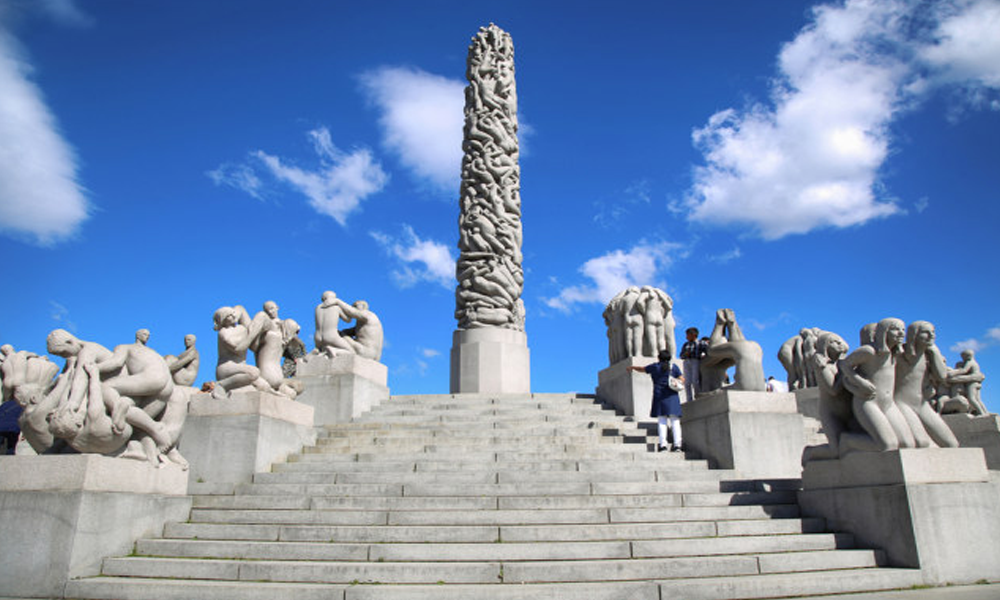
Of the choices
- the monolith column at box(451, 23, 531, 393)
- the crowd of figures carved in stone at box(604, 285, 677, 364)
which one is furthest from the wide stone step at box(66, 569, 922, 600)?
the monolith column at box(451, 23, 531, 393)

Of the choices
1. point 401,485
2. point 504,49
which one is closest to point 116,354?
point 401,485

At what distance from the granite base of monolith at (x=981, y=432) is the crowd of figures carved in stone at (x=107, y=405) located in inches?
524

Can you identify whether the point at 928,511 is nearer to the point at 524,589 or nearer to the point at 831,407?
the point at 831,407

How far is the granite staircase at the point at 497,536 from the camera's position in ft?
18.6

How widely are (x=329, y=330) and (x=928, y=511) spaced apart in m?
10.7

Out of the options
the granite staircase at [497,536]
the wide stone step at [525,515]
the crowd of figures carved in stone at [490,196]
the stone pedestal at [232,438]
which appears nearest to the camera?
the granite staircase at [497,536]

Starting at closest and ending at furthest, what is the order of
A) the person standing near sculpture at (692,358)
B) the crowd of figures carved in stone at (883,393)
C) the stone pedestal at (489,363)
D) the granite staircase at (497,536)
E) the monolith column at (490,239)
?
the granite staircase at (497,536) < the crowd of figures carved in stone at (883,393) < the person standing near sculpture at (692,358) < the stone pedestal at (489,363) < the monolith column at (490,239)

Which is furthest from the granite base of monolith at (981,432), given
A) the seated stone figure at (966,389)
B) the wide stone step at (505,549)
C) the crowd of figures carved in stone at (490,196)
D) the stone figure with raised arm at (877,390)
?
the crowd of figures carved in stone at (490,196)

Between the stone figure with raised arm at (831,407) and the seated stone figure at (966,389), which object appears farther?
the seated stone figure at (966,389)

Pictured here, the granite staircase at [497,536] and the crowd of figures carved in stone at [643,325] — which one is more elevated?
the crowd of figures carved in stone at [643,325]

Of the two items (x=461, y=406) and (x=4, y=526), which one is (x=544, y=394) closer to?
(x=461, y=406)

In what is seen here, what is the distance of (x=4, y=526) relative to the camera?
6.34 m

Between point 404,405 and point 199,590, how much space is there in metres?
7.78

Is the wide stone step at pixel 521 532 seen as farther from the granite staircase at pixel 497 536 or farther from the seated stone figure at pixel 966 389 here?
the seated stone figure at pixel 966 389
